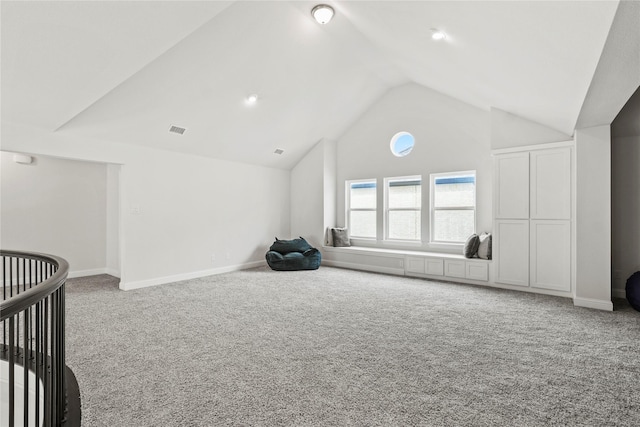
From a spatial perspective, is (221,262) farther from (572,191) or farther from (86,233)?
(572,191)

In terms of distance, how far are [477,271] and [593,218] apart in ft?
5.71

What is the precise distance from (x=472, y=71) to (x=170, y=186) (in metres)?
5.02

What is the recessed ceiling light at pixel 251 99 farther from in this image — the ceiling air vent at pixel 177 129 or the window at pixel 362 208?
the window at pixel 362 208

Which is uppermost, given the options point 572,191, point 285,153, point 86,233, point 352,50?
point 352,50

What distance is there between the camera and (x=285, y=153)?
7.21 metres

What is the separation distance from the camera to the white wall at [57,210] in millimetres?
5363

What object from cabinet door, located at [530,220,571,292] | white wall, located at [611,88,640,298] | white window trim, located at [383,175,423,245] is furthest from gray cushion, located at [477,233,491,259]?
white wall, located at [611,88,640,298]

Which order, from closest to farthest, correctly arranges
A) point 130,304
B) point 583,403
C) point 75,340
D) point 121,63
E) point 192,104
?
point 583,403, point 75,340, point 121,63, point 130,304, point 192,104

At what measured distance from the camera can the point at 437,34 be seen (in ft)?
10.8

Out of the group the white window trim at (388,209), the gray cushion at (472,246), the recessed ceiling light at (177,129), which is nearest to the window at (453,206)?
the white window trim at (388,209)

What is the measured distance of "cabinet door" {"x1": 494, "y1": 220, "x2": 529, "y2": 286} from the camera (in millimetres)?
4801

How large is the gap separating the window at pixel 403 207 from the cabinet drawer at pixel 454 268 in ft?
3.22

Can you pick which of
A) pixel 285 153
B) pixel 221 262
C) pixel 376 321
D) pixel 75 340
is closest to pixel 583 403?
pixel 376 321

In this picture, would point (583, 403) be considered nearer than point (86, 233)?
Yes
